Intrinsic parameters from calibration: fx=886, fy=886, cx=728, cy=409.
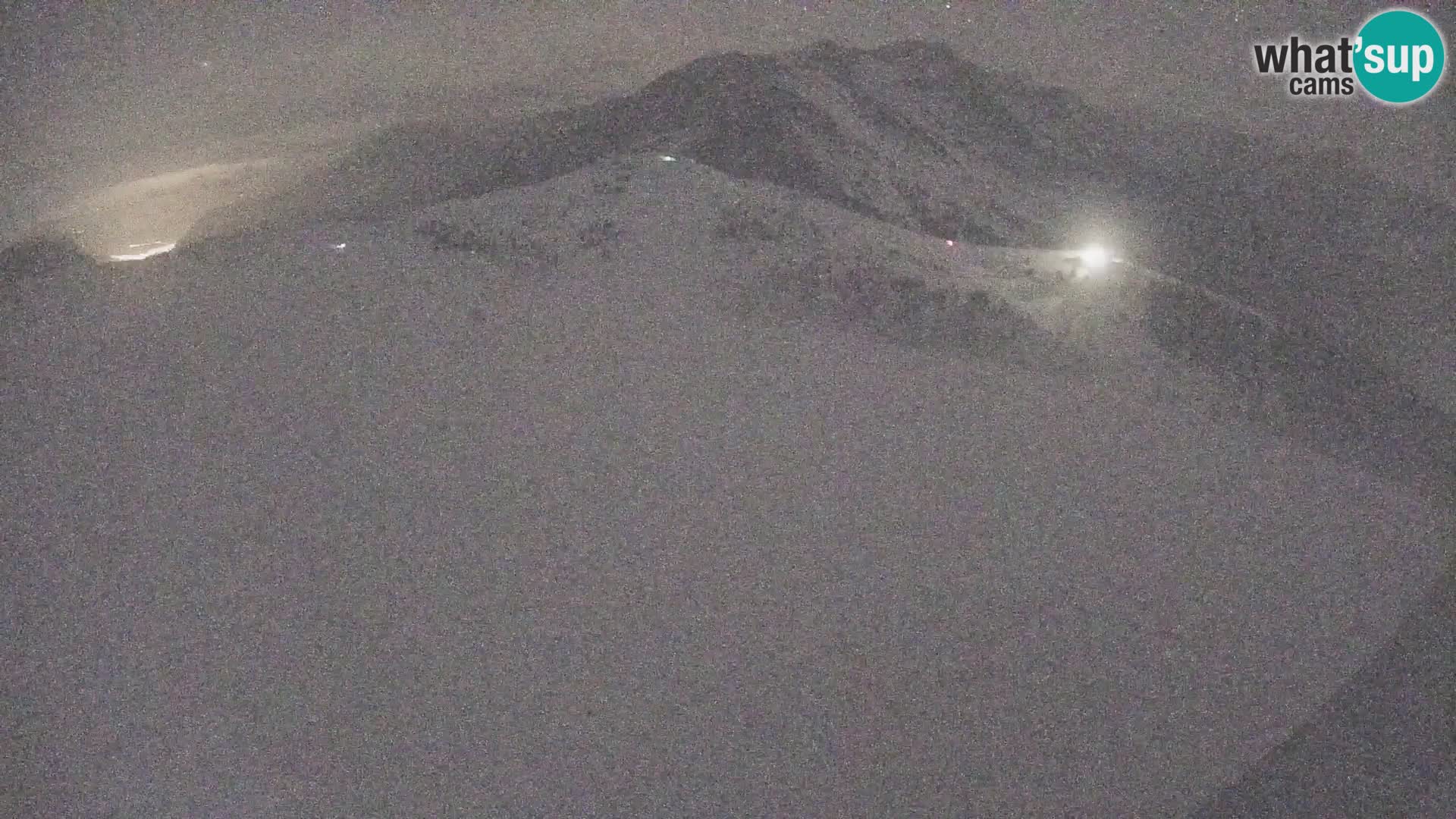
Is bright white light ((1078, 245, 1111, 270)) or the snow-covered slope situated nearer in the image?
the snow-covered slope

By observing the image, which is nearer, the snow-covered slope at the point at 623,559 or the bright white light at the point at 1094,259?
the snow-covered slope at the point at 623,559

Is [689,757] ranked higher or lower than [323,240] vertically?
lower

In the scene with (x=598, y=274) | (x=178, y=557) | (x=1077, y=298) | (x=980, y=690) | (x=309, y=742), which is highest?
(x=598, y=274)

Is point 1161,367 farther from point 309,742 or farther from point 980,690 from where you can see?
point 309,742

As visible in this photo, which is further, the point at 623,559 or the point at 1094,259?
the point at 1094,259

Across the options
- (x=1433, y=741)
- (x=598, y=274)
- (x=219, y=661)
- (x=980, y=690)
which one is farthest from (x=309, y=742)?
(x=1433, y=741)

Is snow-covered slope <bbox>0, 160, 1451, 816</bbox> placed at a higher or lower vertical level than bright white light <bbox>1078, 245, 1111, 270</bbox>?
lower

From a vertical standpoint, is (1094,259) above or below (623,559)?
above

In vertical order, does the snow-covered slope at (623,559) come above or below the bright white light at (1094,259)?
below
